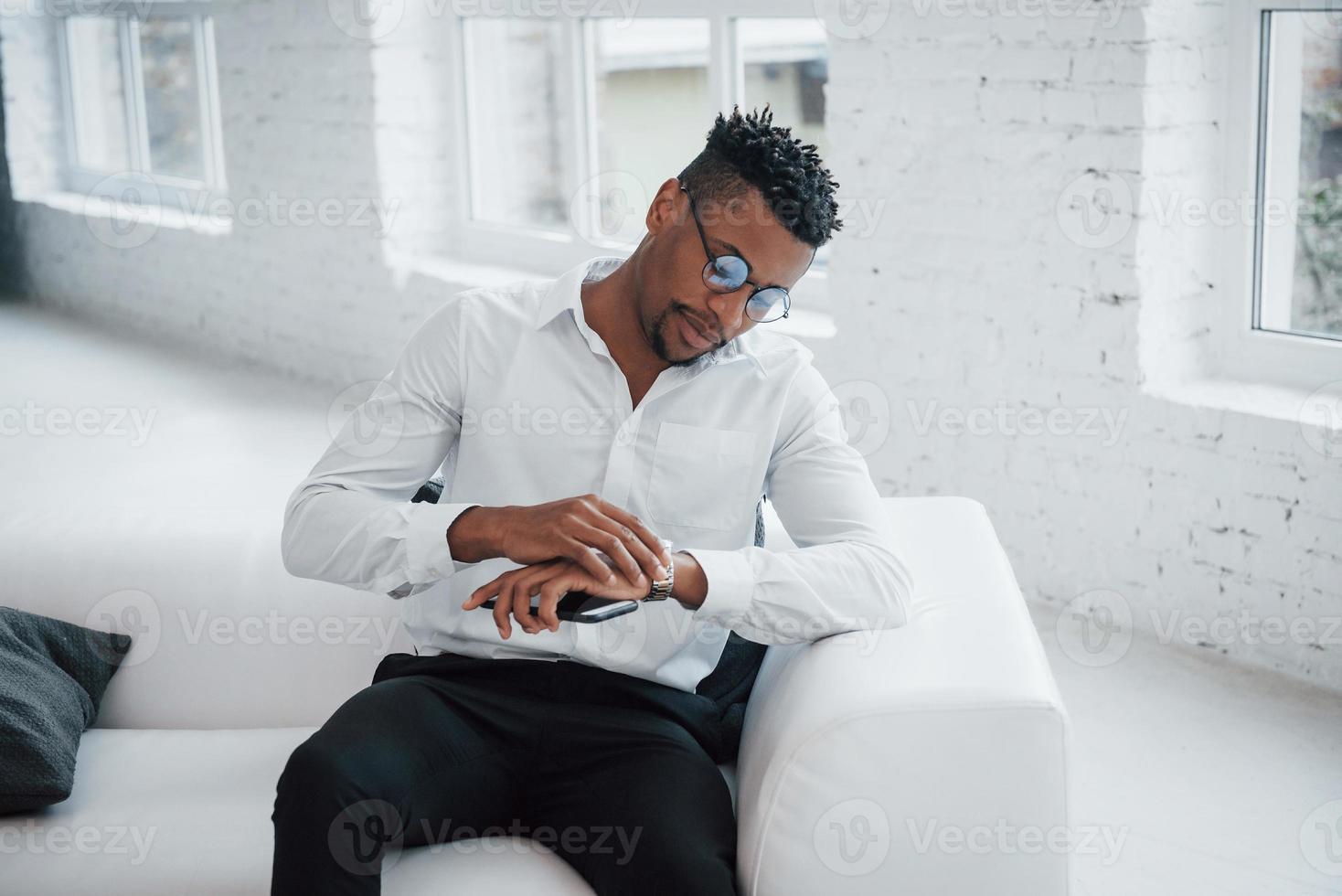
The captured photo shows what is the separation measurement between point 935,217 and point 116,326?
15.7 ft

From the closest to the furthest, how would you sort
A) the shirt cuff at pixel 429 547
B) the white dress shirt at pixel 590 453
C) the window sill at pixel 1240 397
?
the shirt cuff at pixel 429 547
the white dress shirt at pixel 590 453
the window sill at pixel 1240 397

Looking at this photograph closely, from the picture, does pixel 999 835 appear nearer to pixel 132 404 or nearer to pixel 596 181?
pixel 596 181

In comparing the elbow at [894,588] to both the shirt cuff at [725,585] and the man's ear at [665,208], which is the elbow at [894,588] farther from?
the man's ear at [665,208]

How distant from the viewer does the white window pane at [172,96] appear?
6.28 m

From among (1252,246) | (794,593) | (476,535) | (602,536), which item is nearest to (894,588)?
(794,593)

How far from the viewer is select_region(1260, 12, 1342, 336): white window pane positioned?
114 inches

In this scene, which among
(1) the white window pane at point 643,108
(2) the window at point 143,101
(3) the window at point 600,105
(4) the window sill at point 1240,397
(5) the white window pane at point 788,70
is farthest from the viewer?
(2) the window at point 143,101

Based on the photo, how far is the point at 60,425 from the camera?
491cm

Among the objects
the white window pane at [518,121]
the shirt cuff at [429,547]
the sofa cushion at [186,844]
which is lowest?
the sofa cushion at [186,844]

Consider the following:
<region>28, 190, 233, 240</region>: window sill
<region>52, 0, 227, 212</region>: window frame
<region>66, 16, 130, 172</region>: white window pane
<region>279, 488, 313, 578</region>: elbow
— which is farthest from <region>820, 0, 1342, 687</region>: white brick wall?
<region>66, 16, 130, 172</region>: white window pane

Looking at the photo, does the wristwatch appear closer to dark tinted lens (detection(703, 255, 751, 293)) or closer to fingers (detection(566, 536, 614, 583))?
fingers (detection(566, 536, 614, 583))

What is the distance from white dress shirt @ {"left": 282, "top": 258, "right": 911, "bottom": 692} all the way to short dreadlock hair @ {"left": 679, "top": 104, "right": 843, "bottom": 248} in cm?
20

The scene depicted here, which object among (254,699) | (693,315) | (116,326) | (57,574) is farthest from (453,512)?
(116,326)

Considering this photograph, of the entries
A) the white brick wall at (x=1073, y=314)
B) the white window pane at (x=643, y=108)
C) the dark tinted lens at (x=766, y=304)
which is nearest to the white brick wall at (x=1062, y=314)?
the white brick wall at (x=1073, y=314)
